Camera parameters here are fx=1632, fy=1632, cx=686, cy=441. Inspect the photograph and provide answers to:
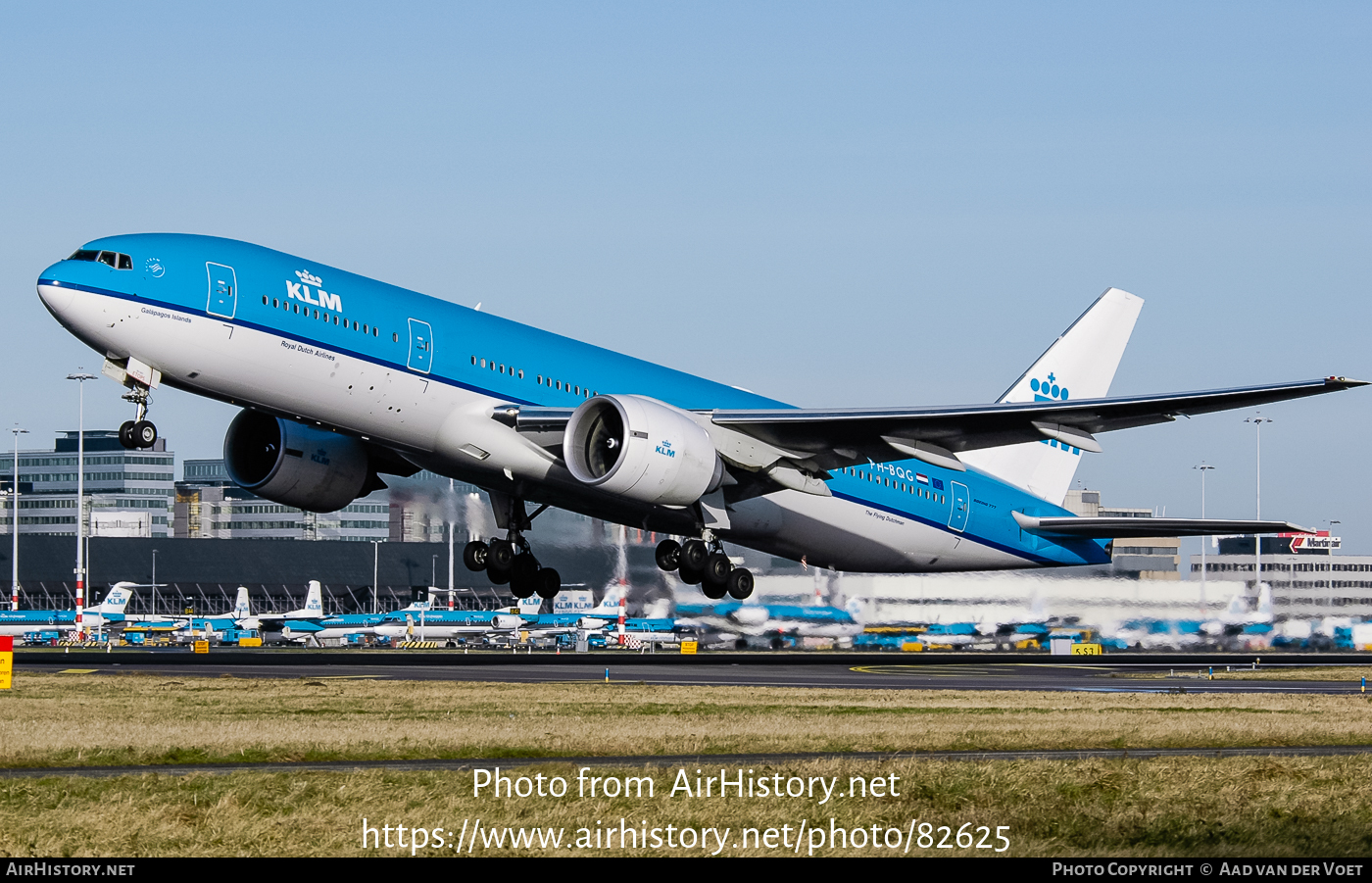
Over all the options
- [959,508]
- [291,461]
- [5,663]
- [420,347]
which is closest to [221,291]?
[420,347]

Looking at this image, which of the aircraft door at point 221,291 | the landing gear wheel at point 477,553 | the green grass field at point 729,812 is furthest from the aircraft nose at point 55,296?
the landing gear wheel at point 477,553

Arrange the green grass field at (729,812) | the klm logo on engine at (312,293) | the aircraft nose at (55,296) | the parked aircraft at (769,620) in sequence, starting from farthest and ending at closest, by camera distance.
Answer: the parked aircraft at (769,620) → the klm logo on engine at (312,293) → the aircraft nose at (55,296) → the green grass field at (729,812)

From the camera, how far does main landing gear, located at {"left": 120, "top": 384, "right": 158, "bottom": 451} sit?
98.3ft

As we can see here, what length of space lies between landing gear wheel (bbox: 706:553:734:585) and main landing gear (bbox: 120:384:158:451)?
41.0 ft

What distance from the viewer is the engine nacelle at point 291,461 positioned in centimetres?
3772

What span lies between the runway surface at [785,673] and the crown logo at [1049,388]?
28.5 ft

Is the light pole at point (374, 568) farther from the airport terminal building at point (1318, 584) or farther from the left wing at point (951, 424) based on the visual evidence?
the left wing at point (951, 424)

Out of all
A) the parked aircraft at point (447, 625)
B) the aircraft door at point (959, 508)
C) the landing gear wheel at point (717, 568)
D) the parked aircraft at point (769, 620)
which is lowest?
the parked aircraft at point (447, 625)

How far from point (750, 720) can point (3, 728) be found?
49.6 feet

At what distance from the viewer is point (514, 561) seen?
3984 centimetres

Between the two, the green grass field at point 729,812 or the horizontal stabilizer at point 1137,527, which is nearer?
the green grass field at point 729,812

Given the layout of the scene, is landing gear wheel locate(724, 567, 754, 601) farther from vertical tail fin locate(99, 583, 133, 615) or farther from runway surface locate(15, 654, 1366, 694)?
vertical tail fin locate(99, 583, 133, 615)

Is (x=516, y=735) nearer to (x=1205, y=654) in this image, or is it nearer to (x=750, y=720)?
(x=750, y=720)

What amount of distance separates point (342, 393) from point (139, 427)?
3756mm
